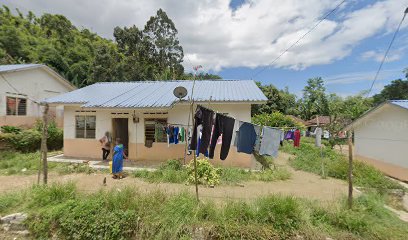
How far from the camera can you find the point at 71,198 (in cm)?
611

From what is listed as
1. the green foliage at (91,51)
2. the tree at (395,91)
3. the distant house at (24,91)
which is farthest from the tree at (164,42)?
the tree at (395,91)

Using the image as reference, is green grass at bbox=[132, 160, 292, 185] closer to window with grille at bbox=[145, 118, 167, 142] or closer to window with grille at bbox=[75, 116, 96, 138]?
window with grille at bbox=[145, 118, 167, 142]

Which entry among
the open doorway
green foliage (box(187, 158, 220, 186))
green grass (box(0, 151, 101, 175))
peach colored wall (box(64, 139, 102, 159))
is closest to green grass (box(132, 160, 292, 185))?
green foliage (box(187, 158, 220, 186))

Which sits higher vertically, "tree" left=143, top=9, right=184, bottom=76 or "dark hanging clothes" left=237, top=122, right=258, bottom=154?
"tree" left=143, top=9, right=184, bottom=76

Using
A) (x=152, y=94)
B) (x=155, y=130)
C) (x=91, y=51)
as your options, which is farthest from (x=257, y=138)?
(x=91, y=51)

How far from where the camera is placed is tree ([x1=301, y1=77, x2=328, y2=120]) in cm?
3522

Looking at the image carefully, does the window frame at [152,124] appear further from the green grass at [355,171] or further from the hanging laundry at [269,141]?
the green grass at [355,171]

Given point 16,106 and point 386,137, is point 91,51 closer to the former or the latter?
point 16,106

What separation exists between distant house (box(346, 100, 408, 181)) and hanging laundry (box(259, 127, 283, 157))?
545 cm

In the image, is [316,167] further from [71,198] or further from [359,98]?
[359,98]

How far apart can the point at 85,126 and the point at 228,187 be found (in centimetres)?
914

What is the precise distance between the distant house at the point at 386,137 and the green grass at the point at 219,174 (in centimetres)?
486

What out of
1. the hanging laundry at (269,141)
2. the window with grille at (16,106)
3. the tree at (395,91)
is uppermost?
the tree at (395,91)

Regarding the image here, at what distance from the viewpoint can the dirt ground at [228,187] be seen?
24.9ft
